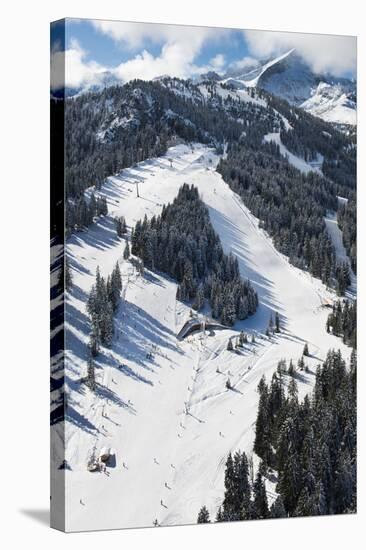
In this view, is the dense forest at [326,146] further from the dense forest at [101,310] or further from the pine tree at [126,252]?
the dense forest at [101,310]

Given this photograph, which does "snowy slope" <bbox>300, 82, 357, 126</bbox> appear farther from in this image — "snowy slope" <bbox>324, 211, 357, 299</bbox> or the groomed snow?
"snowy slope" <bbox>324, 211, 357, 299</bbox>

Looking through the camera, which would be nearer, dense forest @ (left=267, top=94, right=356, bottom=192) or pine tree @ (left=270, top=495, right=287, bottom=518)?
pine tree @ (left=270, top=495, right=287, bottom=518)

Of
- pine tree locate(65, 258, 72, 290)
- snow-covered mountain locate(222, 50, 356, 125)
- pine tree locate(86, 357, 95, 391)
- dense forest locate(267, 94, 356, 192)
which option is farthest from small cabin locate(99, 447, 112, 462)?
snow-covered mountain locate(222, 50, 356, 125)

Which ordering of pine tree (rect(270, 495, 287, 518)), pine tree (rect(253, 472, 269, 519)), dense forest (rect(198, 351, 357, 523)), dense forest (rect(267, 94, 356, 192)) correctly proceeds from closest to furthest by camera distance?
dense forest (rect(198, 351, 357, 523)), pine tree (rect(253, 472, 269, 519)), pine tree (rect(270, 495, 287, 518)), dense forest (rect(267, 94, 356, 192))

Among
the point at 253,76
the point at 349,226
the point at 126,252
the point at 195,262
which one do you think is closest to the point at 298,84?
the point at 253,76

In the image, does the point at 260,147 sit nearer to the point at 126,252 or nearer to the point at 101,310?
the point at 126,252
